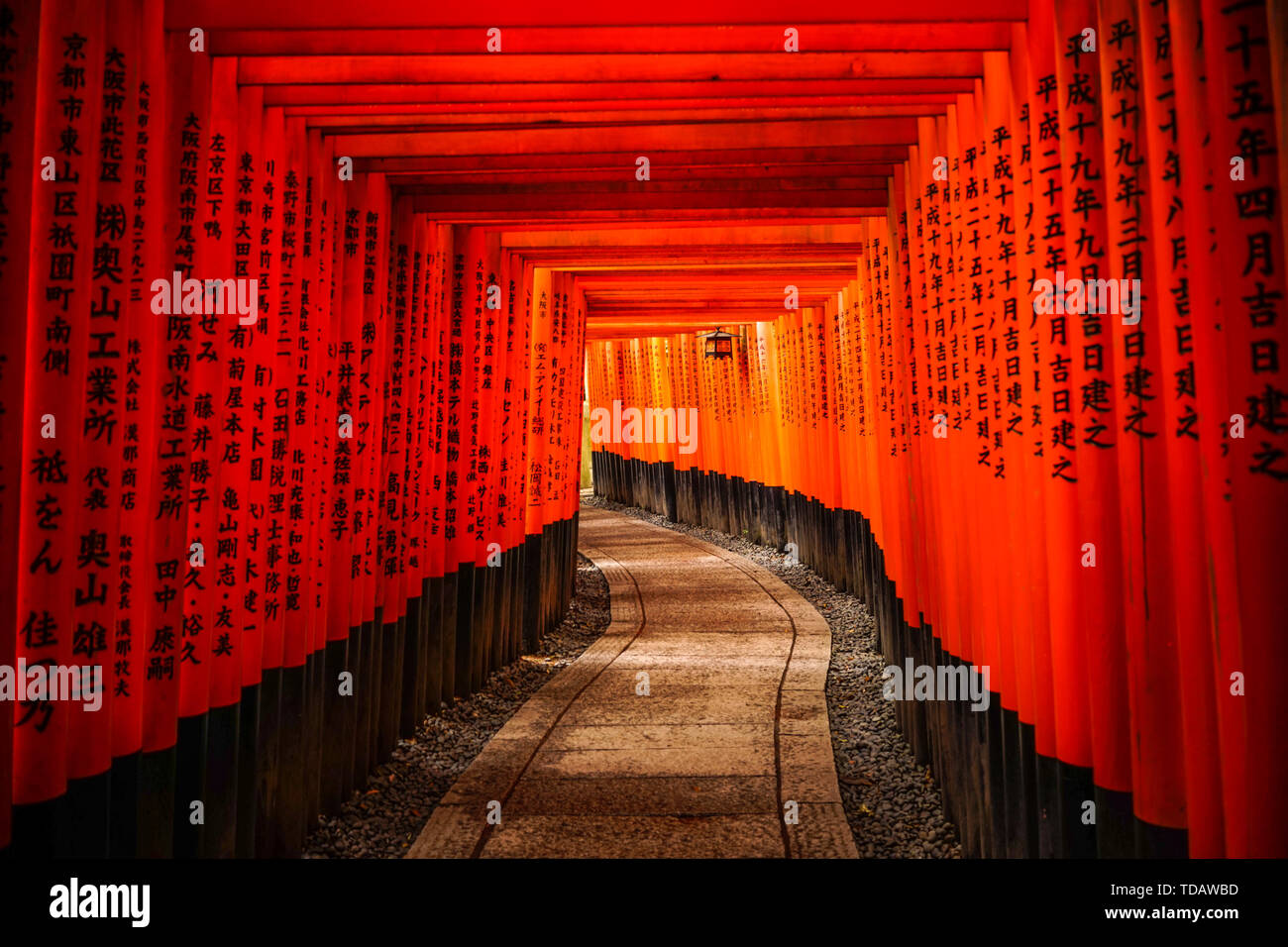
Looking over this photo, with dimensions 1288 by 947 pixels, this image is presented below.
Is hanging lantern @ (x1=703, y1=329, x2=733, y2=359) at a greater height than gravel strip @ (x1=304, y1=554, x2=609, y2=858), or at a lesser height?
greater

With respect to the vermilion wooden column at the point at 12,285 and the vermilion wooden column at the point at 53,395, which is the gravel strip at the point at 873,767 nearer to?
the vermilion wooden column at the point at 53,395

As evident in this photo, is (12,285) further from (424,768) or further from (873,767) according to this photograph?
(873,767)

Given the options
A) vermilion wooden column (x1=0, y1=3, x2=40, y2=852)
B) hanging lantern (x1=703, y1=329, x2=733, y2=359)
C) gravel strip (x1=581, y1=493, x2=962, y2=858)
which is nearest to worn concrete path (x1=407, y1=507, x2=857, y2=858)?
gravel strip (x1=581, y1=493, x2=962, y2=858)

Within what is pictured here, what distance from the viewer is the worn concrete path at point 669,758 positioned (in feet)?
14.8

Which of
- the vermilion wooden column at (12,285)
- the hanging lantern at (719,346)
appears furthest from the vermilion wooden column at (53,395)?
the hanging lantern at (719,346)

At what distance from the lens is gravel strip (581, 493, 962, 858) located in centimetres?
462

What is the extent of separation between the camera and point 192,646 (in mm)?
3527

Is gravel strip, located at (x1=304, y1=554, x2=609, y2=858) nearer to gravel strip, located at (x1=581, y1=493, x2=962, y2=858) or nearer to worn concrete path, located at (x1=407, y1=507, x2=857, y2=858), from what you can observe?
worn concrete path, located at (x1=407, y1=507, x2=857, y2=858)

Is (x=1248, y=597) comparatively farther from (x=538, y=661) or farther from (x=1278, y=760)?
(x=538, y=661)

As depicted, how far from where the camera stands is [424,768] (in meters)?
5.77

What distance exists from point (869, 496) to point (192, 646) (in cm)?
636

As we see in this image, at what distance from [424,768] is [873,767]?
289 cm

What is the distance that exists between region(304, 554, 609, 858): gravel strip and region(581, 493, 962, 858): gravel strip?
2.42 meters

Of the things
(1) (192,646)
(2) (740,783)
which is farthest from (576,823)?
(1) (192,646)
